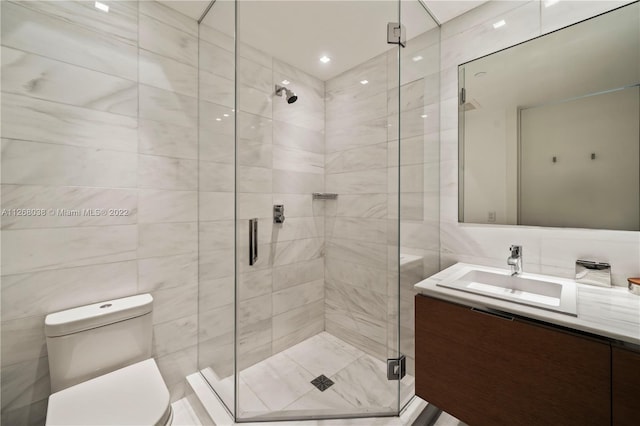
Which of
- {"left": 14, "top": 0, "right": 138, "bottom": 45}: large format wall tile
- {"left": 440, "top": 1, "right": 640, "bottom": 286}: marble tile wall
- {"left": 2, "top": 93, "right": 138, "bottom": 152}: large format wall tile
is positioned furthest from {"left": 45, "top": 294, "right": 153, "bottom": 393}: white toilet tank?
{"left": 440, "top": 1, "right": 640, "bottom": 286}: marble tile wall

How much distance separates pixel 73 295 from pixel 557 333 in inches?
79.8

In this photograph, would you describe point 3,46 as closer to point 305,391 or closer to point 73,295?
point 73,295

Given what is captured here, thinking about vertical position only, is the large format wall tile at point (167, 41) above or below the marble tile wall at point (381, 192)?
above

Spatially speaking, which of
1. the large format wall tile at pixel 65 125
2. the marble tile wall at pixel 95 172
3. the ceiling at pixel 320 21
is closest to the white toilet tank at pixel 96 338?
the marble tile wall at pixel 95 172

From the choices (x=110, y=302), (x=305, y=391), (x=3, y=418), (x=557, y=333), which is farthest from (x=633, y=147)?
(x=3, y=418)

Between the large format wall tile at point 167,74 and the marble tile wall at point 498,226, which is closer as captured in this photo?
the marble tile wall at point 498,226

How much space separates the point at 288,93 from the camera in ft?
6.29

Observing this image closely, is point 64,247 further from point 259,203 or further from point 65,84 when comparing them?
point 259,203

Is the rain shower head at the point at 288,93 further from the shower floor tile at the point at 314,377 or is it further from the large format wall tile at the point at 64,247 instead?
the shower floor tile at the point at 314,377

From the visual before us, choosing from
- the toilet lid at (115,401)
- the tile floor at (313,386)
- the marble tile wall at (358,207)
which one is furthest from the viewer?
the marble tile wall at (358,207)

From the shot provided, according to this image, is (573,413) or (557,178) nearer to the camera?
(573,413)

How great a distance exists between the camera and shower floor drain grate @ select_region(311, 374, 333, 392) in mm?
1601

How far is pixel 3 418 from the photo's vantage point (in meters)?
1.12

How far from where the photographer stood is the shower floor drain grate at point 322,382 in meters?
1.60
